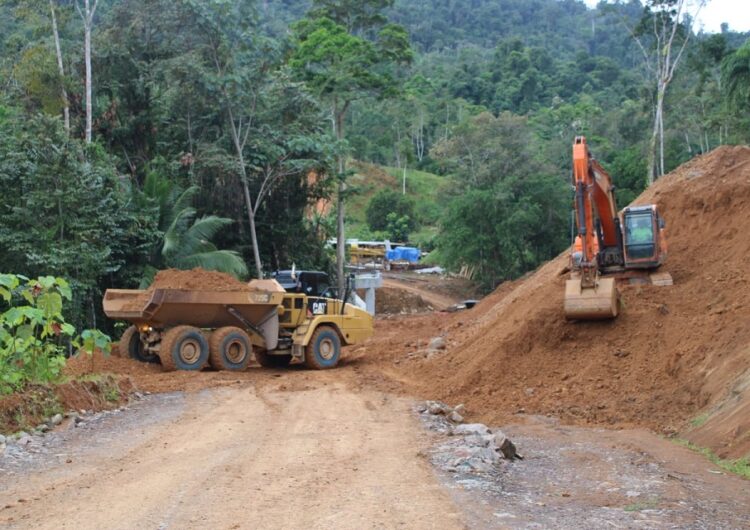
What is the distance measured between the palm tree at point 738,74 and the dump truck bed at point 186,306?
3016cm

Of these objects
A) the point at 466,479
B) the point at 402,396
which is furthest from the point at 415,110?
the point at 466,479

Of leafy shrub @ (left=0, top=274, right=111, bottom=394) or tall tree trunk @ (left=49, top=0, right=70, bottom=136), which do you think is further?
tall tree trunk @ (left=49, top=0, right=70, bottom=136)

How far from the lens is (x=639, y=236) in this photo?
21.5m

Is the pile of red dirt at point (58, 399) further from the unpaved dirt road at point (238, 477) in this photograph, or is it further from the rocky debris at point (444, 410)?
the rocky debris at point (444, 410)

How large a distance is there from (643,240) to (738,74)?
24.3 m

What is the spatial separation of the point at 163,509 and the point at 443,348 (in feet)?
49.1

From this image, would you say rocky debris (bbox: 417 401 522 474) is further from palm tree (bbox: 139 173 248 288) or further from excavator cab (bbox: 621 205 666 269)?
palm tree (bbox: 139 173 248 288)

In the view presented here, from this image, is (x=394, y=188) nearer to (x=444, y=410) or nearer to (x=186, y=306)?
(x=186, y=306)

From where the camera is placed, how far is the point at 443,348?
21891 millimetres

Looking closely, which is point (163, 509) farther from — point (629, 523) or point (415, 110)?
point (415, 110)

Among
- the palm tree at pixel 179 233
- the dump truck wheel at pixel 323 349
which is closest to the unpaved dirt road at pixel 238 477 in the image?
the dump truck wheel at pixel 323 349

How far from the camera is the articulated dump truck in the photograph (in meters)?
18.2

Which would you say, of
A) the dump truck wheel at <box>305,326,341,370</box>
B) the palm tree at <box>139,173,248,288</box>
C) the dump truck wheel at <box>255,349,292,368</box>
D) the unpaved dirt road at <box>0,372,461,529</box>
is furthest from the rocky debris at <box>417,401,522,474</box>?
the palm tree at <box>139,173,248,288</box>

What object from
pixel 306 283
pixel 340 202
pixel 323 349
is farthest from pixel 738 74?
pixel 323 349
